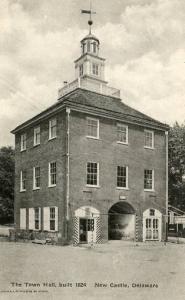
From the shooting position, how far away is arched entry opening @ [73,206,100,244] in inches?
937

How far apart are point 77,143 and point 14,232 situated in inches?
314

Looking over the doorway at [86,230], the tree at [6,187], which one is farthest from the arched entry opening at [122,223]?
the tree at [6,187]

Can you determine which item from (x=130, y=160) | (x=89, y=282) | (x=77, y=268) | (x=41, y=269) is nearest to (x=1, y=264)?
(x=41, y=269)

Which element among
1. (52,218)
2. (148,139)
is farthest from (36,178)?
(148,139)

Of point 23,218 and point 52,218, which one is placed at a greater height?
point 52,218

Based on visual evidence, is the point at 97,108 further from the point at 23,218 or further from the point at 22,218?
the point at 22,218

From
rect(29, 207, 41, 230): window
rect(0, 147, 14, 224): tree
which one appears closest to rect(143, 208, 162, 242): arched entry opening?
rect(29, 207, 41, 230): window

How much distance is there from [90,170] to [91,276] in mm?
13184

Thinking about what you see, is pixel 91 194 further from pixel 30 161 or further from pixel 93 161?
pixel 30 161

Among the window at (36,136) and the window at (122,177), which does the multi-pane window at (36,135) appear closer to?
the window at (36,136)

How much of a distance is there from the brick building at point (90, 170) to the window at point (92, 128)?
6 centimetres

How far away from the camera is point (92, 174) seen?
2519 cm

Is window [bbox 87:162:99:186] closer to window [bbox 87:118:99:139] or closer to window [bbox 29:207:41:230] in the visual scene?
window [bbox 87:118:99:139]

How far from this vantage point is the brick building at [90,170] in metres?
24.3
